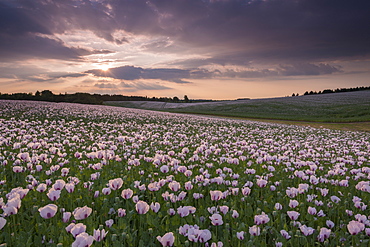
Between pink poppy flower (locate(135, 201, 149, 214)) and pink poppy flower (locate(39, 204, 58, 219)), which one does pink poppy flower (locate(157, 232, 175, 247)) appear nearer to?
pink poppy flower (locate(135, 201, 149, 214))

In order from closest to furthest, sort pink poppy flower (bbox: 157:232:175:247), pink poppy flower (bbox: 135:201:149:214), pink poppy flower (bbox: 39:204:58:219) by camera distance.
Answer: pink poppy flower (bbox: 157:232:175:247)
pink poppy flower (bbox: 39:204:58:219)
pink poppy flower (bbox: 135:201:149:214)

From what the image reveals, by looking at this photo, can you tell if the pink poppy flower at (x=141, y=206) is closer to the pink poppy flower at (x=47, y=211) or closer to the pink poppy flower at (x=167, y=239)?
the pink poppy flower at (x=167, y=239)

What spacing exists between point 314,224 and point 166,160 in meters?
3.33

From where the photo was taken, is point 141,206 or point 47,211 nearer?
point 47,211

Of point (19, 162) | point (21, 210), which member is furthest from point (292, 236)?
point (19, 162)

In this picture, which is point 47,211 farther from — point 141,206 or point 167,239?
point 167,239

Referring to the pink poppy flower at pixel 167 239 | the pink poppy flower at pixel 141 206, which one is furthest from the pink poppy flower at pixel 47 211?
the pink poppy flower at pixel 167 239

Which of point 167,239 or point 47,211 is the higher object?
point 47,211

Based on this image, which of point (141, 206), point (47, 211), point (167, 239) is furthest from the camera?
point (141, 206)

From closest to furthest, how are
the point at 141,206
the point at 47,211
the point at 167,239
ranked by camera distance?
the point at 167,239 → the point at 47,211 → the point at 141,206

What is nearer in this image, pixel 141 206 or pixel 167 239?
pixel 167 239

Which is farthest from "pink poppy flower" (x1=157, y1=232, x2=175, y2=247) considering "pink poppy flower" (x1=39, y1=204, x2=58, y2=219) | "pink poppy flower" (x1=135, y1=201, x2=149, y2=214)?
"pink poppy flower" (x1=39, y1=204, x2=58, y2=219)

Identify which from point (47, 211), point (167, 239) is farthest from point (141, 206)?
point (47, 211)

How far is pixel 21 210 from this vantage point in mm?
3449
